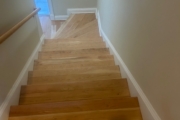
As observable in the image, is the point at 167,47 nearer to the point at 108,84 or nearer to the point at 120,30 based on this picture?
the point at 108,84

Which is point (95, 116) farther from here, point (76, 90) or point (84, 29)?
point (84, 29)

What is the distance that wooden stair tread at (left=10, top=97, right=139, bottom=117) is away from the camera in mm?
1460

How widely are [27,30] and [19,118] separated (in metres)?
1.20

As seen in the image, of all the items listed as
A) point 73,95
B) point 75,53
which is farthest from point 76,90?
point 75,53

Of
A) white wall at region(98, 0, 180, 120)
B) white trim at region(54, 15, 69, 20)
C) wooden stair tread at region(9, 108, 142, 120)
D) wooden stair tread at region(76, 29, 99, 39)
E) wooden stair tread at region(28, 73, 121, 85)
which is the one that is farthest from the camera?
white trim at region(54, 15, 69, 20)

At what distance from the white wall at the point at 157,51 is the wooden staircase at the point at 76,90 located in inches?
10.2

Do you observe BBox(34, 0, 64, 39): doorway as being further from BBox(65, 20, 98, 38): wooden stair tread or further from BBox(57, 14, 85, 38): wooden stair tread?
BBox(65, 20, 98, 38): wooden stair tread

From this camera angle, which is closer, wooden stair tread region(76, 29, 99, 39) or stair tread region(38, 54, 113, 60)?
stair tread region(38, 54, 113, 60)

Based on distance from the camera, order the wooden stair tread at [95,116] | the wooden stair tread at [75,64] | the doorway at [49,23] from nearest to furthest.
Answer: the wooden stair tread at [95,116] → the wooden stair tread at [75,64] → the doorway at [49,23]

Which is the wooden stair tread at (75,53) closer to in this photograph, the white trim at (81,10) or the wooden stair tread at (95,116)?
the wooden stair tread at (95,116)

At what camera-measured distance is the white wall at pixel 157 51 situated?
3.22 ft

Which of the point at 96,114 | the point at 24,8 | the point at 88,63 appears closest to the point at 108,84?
the point at 96,114

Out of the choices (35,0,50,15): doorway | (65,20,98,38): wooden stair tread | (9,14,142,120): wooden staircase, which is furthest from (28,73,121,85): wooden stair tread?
(35,0,50,15): doorway

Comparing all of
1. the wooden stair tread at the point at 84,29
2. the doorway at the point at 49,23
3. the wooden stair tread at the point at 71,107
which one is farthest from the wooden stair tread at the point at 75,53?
the doorway at the point at 49,23
